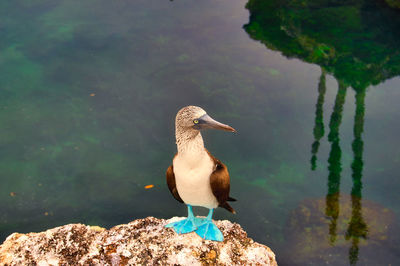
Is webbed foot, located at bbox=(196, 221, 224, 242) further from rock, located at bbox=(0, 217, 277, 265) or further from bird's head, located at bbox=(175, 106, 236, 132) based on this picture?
bird's head, located at bbox=(175, 106, 236, 132)

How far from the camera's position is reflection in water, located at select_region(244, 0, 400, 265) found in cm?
667

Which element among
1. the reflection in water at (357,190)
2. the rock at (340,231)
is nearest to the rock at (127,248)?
the rock at (340,231)

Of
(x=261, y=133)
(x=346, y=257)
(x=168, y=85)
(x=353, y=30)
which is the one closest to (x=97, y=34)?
(x=168, y=85)

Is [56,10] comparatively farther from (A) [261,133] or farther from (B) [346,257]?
(B) [346,257]

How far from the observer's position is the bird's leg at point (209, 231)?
3586mm

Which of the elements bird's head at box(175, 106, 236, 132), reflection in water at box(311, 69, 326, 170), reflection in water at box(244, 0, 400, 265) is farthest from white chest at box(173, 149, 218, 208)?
reflection in water at box(311, 69, 326, 170)

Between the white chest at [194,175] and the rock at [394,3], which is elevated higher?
the rock at [394,3]

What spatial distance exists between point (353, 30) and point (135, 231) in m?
8.36

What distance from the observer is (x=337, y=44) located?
920 cm

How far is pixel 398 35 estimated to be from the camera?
9.41 metres

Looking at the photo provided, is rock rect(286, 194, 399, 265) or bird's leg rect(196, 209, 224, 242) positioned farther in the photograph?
rock rect(286, 194, 399, 265)

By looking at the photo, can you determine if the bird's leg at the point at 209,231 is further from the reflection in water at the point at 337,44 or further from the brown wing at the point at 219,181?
the reflection in water at the point at 337,44

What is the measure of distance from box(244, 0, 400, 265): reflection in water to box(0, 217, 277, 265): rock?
9.14 feet

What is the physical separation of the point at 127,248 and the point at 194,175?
961 millimetres
